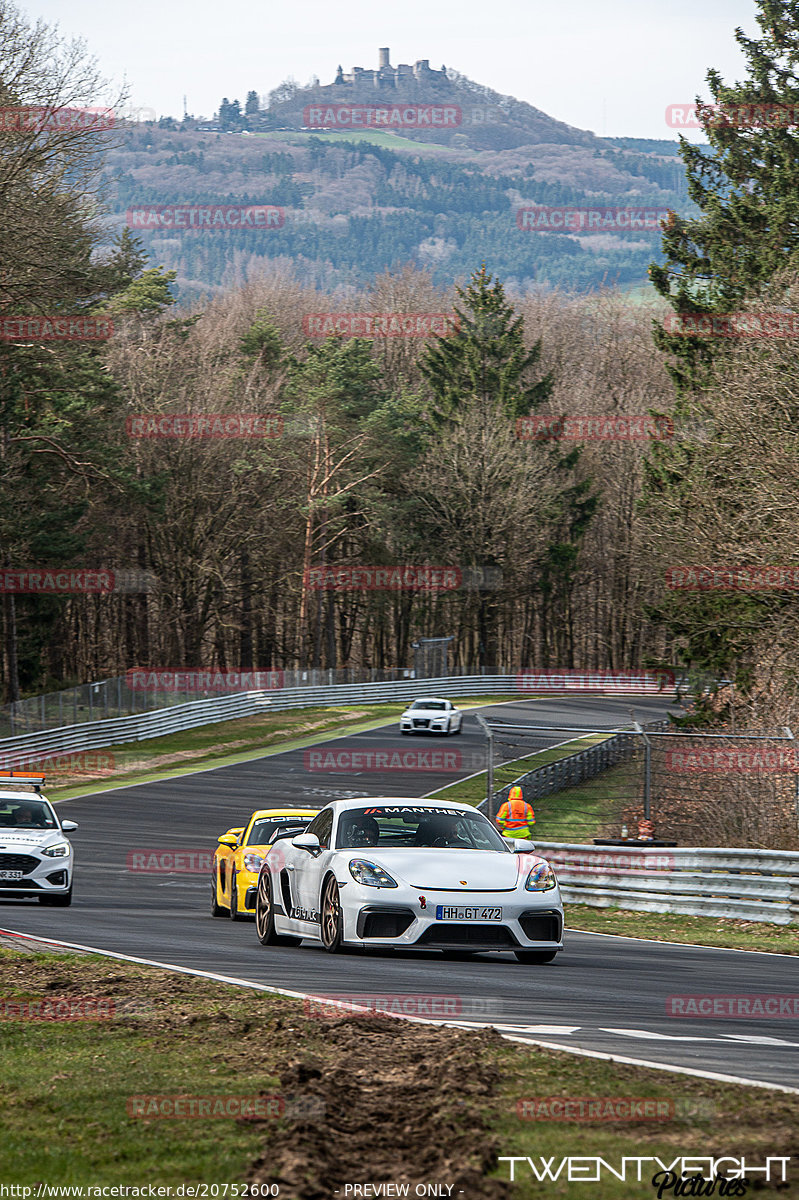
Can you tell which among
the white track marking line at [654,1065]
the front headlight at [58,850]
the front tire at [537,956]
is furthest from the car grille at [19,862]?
the white track marking line at [654,1065]

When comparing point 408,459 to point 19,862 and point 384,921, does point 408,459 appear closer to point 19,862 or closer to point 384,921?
point 19,862

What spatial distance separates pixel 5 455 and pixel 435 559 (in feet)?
112

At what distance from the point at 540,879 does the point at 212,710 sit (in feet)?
147

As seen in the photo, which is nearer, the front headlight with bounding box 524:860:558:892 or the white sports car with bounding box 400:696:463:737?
the front headlight with bounding box 524:860:558:892

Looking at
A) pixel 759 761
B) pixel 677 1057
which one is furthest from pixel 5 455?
pixel 677 1057

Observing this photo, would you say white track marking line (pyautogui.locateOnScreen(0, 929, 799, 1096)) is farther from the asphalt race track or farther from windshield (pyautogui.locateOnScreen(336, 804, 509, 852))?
windshield (pyautogui.locateOnScreen(336, 804, 509, 852))

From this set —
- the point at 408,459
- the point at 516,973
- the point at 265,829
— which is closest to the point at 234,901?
the point at 265,829

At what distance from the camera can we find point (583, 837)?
26922 millimetres

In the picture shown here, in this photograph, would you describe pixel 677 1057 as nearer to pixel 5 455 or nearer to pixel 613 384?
pixel 5 455

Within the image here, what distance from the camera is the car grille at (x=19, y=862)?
60.6 feet

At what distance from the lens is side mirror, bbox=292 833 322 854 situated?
1223cm

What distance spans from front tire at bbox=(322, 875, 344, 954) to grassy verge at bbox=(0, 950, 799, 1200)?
11.1ft

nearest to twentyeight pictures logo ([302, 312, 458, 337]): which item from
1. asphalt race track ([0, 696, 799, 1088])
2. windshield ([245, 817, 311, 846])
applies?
asphalt race track ([0, 696, 799, 1088])

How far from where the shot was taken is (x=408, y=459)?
245 ft
